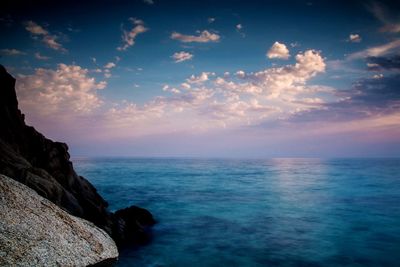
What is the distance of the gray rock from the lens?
24.8 feet

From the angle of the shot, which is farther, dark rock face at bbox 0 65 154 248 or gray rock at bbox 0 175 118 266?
dark rock face at bbox 0 65 154 248

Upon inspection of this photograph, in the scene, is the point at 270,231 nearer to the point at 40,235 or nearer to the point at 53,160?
the point at 53,160

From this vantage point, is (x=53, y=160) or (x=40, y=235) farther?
(x=53, y=160)

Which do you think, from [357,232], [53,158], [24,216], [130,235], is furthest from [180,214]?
[24,216]

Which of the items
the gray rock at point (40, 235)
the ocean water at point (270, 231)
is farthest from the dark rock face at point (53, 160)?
the gray rock at point (40, 235)

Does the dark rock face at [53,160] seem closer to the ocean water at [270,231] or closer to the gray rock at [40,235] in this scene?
the ocean water at [270,231]

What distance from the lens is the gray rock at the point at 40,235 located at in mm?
7570

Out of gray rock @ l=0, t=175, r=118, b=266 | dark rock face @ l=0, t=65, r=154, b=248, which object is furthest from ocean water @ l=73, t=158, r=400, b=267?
gray rock @ l=0, t=175, r=118, b=266

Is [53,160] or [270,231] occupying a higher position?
[53,160]

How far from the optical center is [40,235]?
857cm

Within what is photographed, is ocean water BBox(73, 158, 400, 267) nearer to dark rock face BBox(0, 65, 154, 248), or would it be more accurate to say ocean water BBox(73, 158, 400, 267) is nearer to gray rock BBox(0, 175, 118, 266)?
dark rock face BBox(0, 65, 154, 248)

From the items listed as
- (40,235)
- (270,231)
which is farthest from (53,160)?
(270,231)

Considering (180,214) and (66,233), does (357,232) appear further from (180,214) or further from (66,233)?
(66,233)

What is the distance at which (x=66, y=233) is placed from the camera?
9.51 meters
